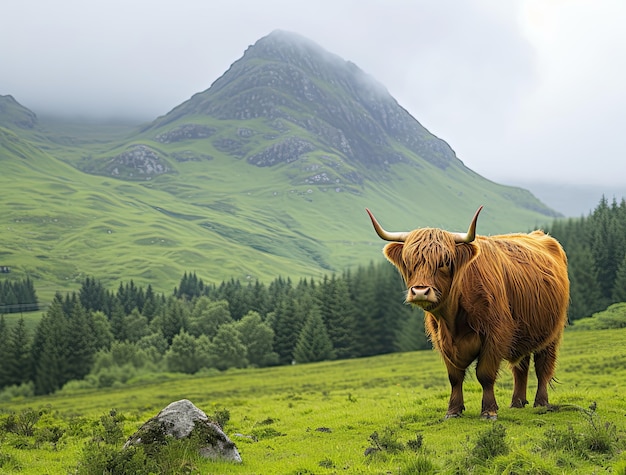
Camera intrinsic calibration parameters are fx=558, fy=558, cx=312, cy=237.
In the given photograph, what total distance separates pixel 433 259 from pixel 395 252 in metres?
1.21

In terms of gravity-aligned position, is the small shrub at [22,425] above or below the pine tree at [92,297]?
above

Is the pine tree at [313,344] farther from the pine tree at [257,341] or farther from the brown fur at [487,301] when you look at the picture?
the brown fur at [487,301]

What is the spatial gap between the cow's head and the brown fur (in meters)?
0.02

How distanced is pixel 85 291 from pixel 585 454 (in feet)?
560

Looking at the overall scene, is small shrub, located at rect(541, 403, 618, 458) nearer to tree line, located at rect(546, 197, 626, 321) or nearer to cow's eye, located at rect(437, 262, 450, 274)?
cow's eye, located at rect(437, 262, 450, 274)

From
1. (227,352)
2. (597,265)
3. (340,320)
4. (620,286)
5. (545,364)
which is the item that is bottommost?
(227,352)

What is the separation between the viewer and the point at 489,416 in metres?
12.7

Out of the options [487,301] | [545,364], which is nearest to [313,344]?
[545,364]

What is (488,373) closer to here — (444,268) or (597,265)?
(444,268)

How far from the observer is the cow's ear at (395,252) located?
12.2 meters

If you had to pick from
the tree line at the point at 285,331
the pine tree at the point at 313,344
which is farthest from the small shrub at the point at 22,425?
the pine tree at the point at 313,344

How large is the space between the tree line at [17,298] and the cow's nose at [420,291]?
19623cm

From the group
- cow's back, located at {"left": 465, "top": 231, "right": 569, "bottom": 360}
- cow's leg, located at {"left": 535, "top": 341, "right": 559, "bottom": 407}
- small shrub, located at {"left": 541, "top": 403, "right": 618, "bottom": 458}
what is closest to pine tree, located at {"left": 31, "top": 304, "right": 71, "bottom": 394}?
cow's leg, located at {"left": 535, "top": 341, "right": 559, "bottom": 407}

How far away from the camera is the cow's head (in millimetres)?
10922
